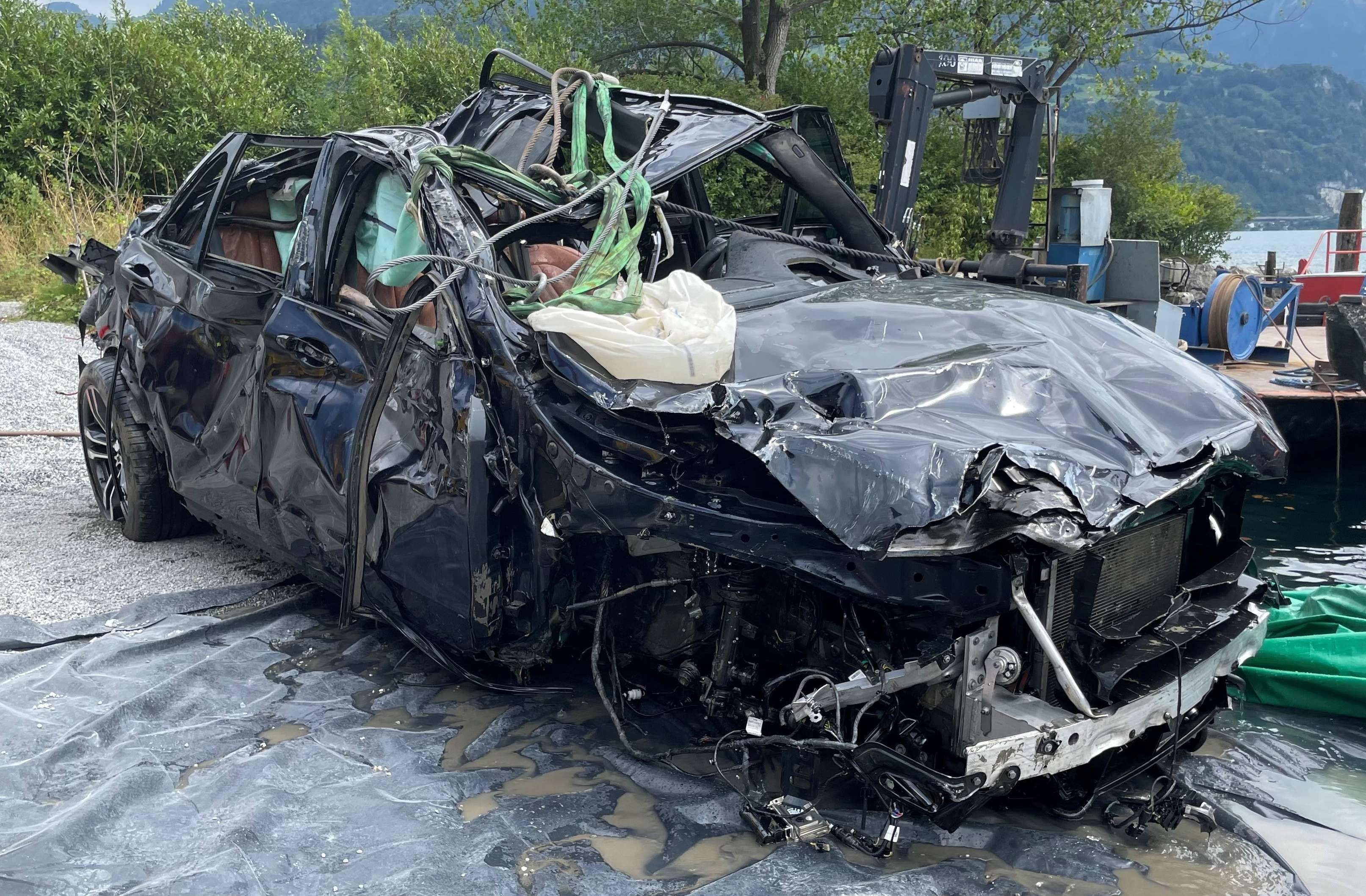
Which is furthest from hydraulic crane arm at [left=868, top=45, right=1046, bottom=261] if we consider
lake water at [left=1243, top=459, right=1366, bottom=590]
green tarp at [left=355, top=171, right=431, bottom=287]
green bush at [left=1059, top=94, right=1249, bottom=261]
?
green bush at [left=1059, top=94, right=1249, bottom=261]

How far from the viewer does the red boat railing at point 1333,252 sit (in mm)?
15664

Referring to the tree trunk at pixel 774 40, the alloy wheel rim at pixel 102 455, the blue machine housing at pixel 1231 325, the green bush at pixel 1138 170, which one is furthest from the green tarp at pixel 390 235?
the green bush at pixel 1138 170

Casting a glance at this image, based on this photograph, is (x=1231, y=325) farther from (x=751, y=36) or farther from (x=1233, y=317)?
(x=751, y=36)

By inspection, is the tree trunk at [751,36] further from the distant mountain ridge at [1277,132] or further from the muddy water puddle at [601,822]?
the distant mountain ridge at [1277,132]

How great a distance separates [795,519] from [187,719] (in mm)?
2250

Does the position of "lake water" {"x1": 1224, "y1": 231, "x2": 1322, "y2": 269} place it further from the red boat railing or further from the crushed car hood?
the crushed car hood

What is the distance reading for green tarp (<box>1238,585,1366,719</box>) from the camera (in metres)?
4.33

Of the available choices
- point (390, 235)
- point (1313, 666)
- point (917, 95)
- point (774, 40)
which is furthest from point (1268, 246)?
point (390, 235)

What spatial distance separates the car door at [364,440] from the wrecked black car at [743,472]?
12mm

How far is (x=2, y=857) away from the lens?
292 cm

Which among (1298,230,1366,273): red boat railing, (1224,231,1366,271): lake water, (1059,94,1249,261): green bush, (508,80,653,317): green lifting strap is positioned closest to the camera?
(508,80,653,317): green lifting strap

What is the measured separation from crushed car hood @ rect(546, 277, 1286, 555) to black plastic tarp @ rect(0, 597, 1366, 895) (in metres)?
1.00

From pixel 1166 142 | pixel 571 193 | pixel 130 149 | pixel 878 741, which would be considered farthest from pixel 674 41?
pixel 878 741

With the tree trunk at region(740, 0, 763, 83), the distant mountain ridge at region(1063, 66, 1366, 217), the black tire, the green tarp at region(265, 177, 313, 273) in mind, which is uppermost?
the distant mountain ridge at region(1063, 66, 1366, 217)
